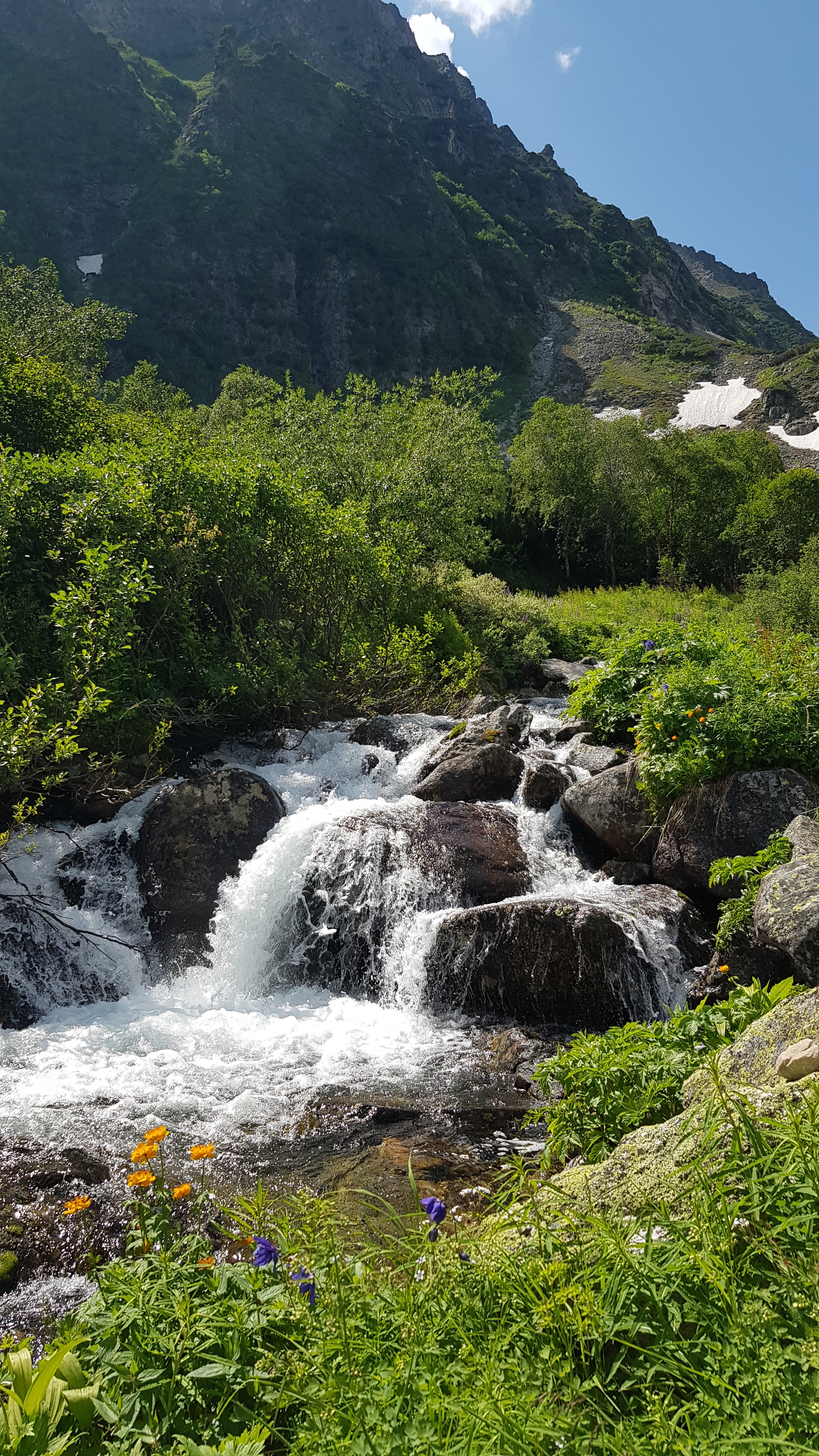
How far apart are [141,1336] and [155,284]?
9881 centimetres

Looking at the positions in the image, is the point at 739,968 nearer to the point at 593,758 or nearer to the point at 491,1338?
the point at 593,758

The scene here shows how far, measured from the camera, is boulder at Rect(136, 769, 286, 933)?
876cm

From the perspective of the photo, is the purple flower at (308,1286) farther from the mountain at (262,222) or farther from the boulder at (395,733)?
the mountain at (262,222)

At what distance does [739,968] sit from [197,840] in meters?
6.22

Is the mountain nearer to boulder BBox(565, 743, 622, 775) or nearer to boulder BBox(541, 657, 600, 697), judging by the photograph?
boulder BBox(541, 657, 600, 697)

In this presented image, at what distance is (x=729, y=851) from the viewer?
23.3 ft

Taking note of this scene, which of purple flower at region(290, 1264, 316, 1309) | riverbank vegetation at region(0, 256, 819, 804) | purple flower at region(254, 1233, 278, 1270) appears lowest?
purple flower at region(290, 1264, 316, 1309)

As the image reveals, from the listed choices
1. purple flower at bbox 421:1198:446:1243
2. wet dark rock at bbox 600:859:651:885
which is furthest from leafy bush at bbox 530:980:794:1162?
wet dark rock at bbox 600:859:651:885

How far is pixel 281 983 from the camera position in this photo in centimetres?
817

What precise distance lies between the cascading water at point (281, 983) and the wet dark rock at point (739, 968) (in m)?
0.25

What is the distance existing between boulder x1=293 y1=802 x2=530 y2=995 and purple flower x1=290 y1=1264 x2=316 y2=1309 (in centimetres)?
584

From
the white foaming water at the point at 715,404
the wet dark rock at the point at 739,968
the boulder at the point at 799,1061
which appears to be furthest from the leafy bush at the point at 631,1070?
the white foaming water at the point at 715,404

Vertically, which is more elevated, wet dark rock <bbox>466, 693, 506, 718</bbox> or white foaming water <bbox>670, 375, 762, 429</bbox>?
white foaming water <bbox>670, 375, 762, 429</bbox>

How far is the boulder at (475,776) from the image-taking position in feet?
33.1
